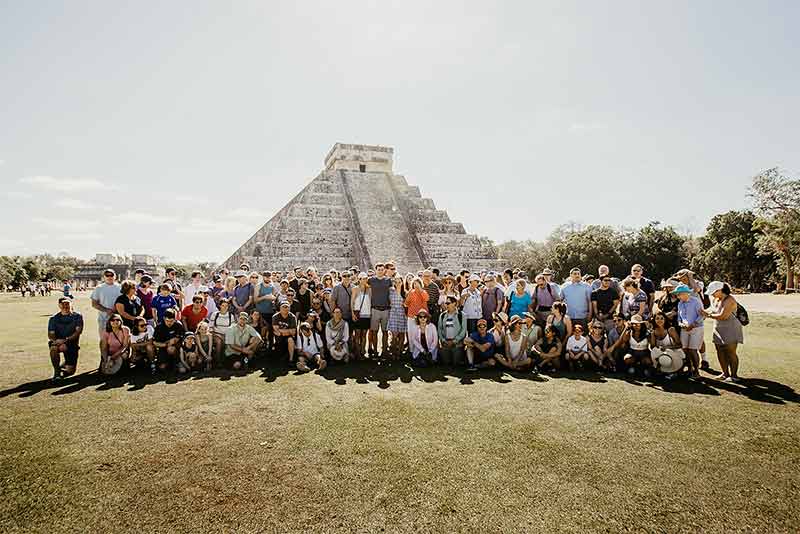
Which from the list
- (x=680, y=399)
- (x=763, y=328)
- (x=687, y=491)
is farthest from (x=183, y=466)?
(x=763, y=328)

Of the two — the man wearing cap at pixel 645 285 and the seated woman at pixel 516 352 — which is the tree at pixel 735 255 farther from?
the seated woman at pixel 516 352

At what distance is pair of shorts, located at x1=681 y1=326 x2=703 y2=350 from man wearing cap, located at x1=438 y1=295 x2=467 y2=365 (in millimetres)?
2923

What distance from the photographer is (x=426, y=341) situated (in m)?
7.23

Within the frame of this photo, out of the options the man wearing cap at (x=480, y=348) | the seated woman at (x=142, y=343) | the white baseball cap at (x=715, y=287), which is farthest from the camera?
the man wearing cap at (x=480, y=348)

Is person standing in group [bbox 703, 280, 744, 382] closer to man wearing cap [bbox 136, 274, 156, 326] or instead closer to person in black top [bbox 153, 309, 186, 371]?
person in black top [bbox 153, 309, 186, 371]

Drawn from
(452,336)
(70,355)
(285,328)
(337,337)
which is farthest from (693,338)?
(70,355)

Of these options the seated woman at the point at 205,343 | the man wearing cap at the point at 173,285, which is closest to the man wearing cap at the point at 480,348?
the seated woman at the point at 205,343

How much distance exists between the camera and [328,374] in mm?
6406

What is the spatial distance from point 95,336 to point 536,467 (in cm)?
993

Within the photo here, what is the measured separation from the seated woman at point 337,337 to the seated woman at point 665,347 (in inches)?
168

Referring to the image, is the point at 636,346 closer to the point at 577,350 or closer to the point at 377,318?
the point at 577,350

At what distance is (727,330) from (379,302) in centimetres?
470

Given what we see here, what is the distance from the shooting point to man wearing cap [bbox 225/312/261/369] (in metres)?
6.91

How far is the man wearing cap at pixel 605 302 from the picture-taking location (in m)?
7.04
